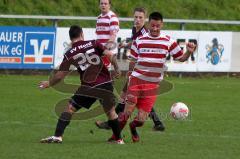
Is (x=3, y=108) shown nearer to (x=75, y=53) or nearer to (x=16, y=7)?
(x=75, y=53)

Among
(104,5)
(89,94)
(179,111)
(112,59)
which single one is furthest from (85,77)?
(104,5)

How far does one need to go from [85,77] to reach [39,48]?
10.6 metres

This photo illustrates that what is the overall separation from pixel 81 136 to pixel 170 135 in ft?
4.61

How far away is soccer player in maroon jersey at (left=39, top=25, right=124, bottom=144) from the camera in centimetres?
1104

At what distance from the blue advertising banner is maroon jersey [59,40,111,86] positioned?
10424mm

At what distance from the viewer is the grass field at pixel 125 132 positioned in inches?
404

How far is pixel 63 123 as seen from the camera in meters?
11.1

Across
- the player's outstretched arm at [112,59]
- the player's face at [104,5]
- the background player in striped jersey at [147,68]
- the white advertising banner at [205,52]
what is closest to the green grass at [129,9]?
the white advertising banner at [205,52]

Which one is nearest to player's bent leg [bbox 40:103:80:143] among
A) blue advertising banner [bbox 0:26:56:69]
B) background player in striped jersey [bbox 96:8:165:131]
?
background player in striped jersey [bbox 96:8:165:131]

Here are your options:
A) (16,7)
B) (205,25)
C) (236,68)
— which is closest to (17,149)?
(236,68)

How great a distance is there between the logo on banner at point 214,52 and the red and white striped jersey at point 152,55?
12.0 m

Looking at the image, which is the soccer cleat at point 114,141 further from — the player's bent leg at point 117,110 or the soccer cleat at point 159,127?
the soccer cleat at point 159,127

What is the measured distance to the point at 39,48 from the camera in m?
21.7

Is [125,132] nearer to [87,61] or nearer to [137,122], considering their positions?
[137,122]
